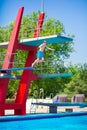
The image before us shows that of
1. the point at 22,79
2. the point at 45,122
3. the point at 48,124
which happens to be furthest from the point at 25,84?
the point at 48,124

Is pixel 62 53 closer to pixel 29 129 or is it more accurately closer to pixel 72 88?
pixel 72 88

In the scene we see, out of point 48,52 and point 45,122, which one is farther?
point 48,52

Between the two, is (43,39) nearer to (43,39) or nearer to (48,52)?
(43,39)

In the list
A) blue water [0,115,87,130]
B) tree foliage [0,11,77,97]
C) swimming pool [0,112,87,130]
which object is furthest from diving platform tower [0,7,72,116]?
tree foliage [0,11,77,97]

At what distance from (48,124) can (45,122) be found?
598 mm

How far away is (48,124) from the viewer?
13727 millimetres

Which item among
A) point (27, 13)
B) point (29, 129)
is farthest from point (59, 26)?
point (29, 129)

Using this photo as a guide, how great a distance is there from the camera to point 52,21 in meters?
36.6

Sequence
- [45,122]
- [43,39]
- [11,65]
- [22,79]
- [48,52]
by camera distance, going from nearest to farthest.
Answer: [45,122] < [43,39] < [11,65] < [22,79] < [48,52]

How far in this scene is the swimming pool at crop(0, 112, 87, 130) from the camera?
12.7m

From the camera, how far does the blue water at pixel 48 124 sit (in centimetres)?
1258

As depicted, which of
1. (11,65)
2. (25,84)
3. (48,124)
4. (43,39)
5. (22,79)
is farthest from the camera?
(22,79)

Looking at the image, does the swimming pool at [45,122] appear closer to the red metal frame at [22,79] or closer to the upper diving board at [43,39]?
the red metal frame at [22,79]

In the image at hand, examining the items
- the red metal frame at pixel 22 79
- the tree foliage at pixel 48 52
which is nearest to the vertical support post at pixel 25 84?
the red metal frame at pixel 22 79
